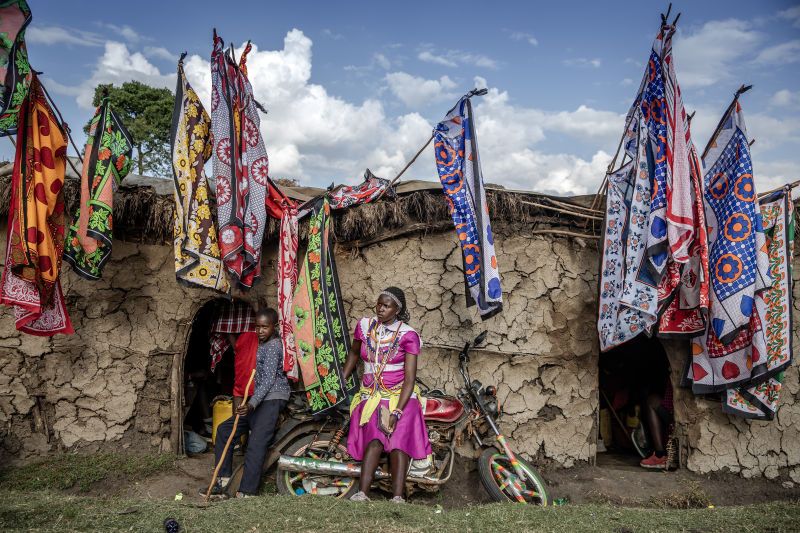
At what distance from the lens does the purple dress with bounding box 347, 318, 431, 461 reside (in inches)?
145

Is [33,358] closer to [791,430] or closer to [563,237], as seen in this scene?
[563,237]

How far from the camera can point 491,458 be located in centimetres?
406

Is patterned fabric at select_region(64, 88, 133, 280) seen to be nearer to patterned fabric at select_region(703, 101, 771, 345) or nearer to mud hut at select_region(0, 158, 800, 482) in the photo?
mud hut at select_region(0, 158, 800, 482)

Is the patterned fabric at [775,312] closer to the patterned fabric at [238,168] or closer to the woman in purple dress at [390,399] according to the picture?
the woman in purple dress at [390,399]

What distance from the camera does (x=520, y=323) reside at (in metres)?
4.80

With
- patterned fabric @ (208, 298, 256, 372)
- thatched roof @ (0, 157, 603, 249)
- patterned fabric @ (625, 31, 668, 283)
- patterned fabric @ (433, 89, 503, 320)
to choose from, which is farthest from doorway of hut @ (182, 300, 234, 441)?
patterned fabric @ (625, 31, 668, 283)

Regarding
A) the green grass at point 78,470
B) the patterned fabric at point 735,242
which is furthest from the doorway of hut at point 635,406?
Result: the green grass at point 78,470

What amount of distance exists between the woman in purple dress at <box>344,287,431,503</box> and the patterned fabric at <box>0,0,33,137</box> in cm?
329

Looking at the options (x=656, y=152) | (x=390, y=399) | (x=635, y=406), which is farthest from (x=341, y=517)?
(x=635, y=406)

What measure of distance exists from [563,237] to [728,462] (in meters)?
2.62

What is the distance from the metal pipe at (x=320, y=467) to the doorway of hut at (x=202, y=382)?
2328 mm

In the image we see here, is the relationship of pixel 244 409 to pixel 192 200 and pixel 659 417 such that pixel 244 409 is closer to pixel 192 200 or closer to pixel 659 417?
pixel 192 200

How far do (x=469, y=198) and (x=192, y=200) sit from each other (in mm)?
2475

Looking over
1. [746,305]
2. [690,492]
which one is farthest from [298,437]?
[746,305]
